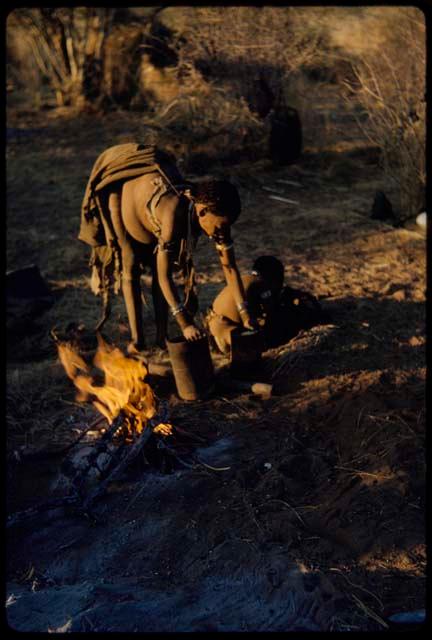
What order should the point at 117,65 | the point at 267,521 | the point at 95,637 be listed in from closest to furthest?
the point at 95,637 < the point at 267,521 < the point at 117,65

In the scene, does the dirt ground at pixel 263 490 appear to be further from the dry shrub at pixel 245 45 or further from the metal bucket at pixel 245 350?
the dry shrub at pixel 245 45

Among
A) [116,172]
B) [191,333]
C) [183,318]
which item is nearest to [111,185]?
[116,172]

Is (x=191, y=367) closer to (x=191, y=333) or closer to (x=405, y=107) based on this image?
(x=191, y=333)

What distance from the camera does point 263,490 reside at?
3.86 m

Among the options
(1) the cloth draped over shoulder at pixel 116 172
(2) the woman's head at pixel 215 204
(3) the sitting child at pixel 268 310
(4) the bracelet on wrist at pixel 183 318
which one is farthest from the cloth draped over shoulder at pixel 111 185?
(3) the sitting child at pixel 268 310

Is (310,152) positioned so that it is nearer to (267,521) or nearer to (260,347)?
(260,347)

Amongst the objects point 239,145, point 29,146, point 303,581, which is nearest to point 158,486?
point 303,581

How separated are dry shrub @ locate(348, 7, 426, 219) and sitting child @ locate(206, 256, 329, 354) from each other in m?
3.01

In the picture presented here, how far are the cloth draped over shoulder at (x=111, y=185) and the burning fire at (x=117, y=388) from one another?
587 mm

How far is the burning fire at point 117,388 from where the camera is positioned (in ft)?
14.1

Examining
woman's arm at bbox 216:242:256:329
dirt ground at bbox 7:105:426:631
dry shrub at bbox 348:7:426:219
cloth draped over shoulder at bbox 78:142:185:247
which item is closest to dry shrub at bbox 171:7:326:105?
dry shrub at bbox 348:7:426:219

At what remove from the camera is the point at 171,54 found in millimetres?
11555

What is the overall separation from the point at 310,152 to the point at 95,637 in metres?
8.79

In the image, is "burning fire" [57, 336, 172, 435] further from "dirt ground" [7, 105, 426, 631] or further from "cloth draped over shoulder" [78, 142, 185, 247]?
"cloth draped over shoulder" [78, 142, 185, 247]
